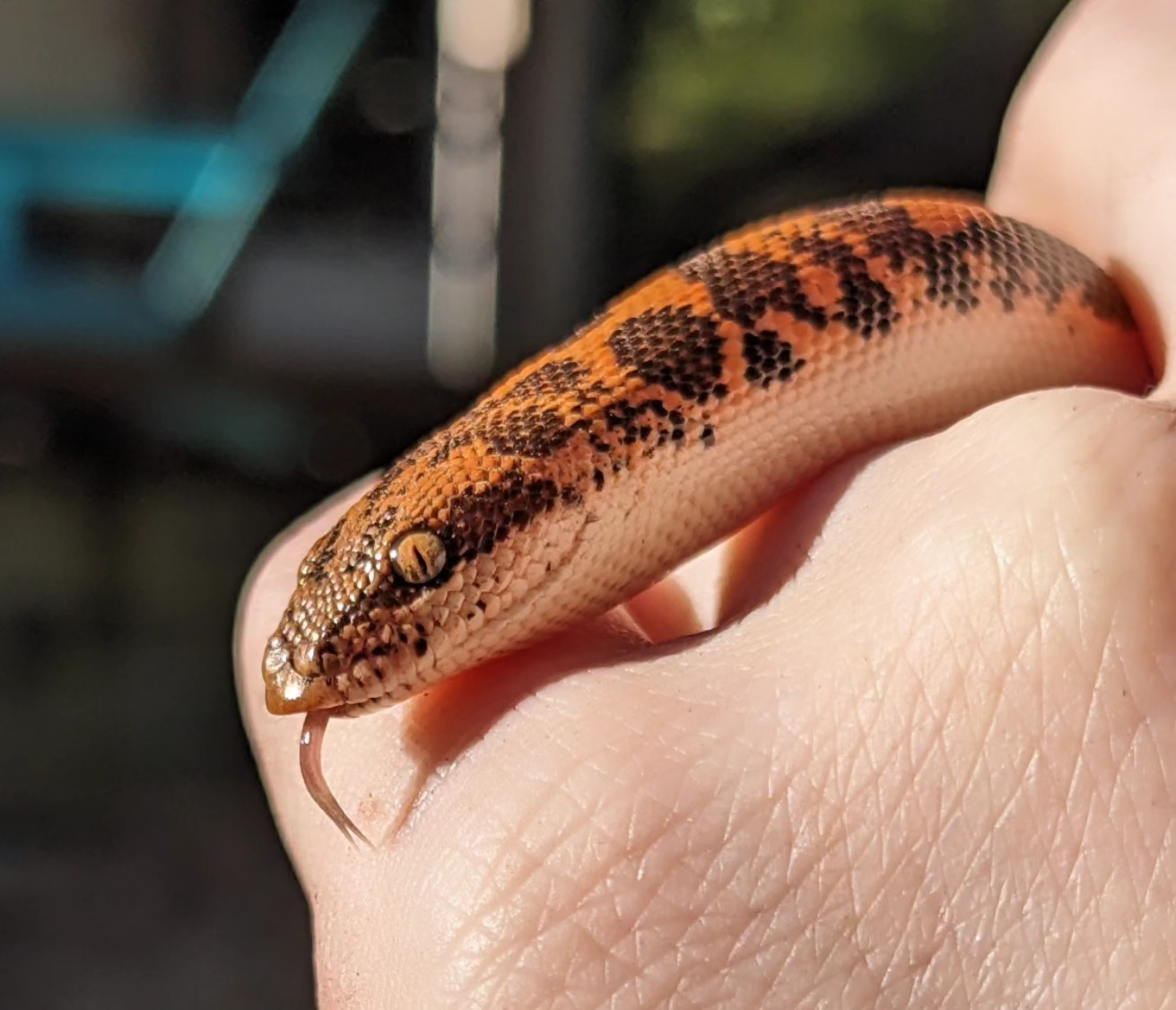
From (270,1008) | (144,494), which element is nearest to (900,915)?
(270,1008)

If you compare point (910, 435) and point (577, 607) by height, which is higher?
point (910, 435)

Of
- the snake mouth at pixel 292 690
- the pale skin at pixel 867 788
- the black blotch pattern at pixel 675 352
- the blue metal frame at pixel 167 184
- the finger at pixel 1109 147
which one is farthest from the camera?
the blue metal frame at pixel 167 184

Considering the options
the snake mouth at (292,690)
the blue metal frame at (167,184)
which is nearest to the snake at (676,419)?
the snake mouth at (292,690)

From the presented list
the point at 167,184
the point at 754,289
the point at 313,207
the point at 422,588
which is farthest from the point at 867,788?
the point at 167,184

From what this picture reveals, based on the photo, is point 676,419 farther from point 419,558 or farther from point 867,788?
point 867,788

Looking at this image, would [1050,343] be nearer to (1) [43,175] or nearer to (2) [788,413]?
(2) [788,413]

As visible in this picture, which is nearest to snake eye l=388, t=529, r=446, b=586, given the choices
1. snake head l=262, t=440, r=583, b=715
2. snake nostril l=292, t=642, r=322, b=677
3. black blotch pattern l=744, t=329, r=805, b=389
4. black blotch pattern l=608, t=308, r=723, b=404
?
snake head l=262, t=440, r=583, b=715

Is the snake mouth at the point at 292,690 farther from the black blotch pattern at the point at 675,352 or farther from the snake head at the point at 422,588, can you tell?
the black blotch pattern at the point at 675,352
